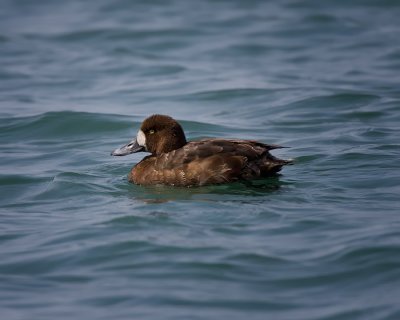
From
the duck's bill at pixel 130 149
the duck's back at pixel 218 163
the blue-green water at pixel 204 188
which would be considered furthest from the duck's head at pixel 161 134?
the blue-green water at pixel 204 188

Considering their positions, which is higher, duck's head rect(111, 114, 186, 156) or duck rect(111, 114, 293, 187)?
duck's head rect(111, 114, 186, 156)

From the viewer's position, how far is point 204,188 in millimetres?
9008

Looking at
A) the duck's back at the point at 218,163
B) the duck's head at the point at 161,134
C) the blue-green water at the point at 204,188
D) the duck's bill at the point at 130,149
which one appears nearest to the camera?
the blue-green water at the point at 204,188

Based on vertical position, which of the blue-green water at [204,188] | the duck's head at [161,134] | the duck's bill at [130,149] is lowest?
the blue-green water at [204,188]

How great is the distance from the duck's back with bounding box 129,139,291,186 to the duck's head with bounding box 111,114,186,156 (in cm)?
29

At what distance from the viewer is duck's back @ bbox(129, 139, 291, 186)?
8.95m

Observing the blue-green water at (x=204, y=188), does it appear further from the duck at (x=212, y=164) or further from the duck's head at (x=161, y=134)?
the duck's head at (x=161, y=134)

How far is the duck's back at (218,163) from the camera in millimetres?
8945

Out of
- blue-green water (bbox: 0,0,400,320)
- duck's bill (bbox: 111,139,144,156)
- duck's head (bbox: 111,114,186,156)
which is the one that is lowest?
blue-green water (bbox: 0,0,400,320)

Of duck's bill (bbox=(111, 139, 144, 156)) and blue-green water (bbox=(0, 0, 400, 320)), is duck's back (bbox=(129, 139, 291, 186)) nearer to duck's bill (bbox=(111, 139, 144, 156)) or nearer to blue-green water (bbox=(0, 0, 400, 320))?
blue-green water (bbox=(0, 0, 400, 320))

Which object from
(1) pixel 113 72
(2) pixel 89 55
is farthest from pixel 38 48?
(1) pixel 113 72

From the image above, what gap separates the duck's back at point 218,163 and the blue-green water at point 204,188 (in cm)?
14

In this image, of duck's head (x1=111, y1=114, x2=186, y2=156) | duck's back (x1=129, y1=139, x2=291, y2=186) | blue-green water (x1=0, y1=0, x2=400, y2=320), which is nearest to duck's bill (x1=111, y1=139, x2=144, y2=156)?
duck's head (x1=111, y1=114, x2=186, y2=156)

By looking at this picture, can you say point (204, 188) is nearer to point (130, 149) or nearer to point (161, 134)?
point (161, 134)
